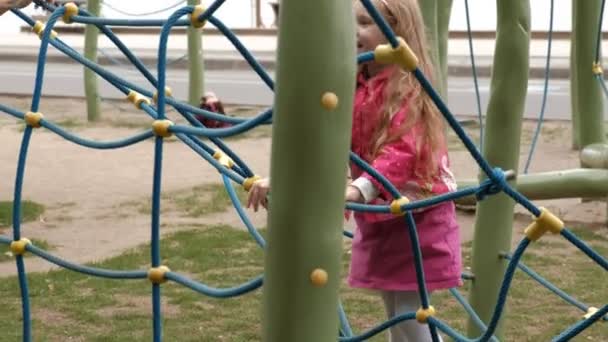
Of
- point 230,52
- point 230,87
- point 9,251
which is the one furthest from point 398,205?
point 230,52

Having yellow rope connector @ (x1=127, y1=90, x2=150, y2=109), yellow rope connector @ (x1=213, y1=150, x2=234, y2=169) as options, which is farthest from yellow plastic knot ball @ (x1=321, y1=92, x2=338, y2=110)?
yellow rope connector @ (x1=127, y1=90, x2=150, y2=109)

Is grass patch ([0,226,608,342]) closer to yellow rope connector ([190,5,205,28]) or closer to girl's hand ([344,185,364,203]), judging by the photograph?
girl's hand ([344,185,364,203])

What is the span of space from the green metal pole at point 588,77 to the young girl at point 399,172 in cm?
278

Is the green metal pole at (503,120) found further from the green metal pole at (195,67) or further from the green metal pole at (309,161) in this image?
the green metal pole at (195,67)

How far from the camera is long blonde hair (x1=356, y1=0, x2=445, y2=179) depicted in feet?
8.36

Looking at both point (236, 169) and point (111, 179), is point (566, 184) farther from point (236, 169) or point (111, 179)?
point (111, 179)

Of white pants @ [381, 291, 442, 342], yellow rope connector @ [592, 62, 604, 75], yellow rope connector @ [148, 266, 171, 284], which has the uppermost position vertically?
yellow rope connector @ [592, 62, 604, 75]

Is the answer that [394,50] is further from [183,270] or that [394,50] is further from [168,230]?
[168,230]

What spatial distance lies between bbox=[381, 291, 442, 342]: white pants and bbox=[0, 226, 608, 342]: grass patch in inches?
39.7

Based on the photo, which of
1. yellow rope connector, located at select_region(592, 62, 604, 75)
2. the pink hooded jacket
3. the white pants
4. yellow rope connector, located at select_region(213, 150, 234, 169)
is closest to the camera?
the pink hooded jacket

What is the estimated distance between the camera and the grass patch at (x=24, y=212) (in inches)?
215

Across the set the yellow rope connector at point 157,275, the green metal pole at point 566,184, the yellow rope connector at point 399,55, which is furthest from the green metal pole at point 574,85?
the yellow rope connector at point 399,55

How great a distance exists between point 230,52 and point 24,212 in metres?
10.5

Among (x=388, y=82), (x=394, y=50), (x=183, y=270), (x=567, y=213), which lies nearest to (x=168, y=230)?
(x=183, y=270)
